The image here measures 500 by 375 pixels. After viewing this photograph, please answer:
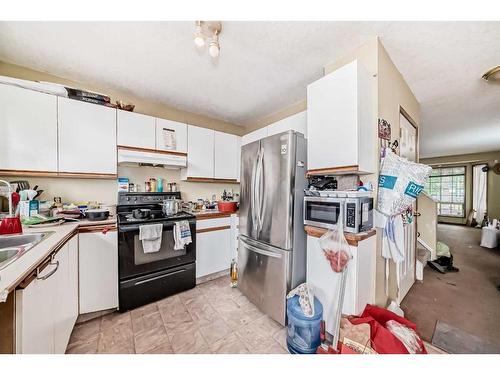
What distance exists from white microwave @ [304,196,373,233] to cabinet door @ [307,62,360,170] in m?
0.28

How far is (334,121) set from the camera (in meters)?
1.41

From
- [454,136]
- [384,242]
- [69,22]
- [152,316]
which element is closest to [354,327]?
[384,242]

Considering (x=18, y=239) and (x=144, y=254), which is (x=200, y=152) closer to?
(x=144, y=254)

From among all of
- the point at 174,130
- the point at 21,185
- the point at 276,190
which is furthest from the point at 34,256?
the point at 174,130

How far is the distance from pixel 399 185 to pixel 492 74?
5.51 ft

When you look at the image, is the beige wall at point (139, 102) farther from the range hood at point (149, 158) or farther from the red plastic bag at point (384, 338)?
the red plastic bag at point (384, 338)

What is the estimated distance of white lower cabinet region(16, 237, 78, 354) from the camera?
2.56 feet

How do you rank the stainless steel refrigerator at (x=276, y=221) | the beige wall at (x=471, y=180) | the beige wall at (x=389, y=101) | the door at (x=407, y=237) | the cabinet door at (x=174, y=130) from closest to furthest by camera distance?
the beige wall at (x=389, y=101)
the stainless steel refrigerator at (x=276, y=221)
the door at (x=407, y=237)
the cabinet door at (x=174, y=130)
the beige wall at (x=471, y=180)

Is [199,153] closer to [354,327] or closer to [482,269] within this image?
[354,327]

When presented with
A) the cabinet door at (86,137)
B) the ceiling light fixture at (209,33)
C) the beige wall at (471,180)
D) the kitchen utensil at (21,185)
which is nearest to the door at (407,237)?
the ceiling light fixture at (209,33)

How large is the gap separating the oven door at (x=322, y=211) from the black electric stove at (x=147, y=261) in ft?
4.47

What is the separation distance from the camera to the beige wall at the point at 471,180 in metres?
5.57

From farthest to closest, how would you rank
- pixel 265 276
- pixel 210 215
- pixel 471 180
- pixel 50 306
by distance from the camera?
pixel 471 180 → pixel 210 215 → pixel 265 276 → pixel 50 306

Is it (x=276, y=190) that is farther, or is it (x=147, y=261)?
(x=147, y=261)
